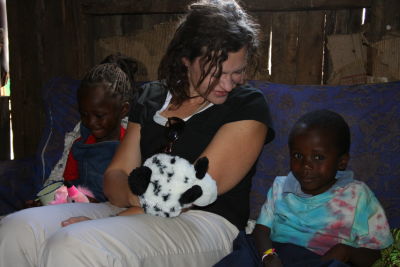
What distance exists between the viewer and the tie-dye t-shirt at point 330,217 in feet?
4.86

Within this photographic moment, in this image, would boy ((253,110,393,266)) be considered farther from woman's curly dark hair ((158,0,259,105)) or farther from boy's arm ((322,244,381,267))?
woman's curly dark hair ((158,0,259,105))

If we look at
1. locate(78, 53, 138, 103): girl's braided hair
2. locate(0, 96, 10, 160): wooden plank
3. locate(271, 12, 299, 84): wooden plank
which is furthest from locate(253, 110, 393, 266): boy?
locate(0, 96, 10, 160): wooden plank

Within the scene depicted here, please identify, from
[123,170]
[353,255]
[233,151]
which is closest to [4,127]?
[123,170]

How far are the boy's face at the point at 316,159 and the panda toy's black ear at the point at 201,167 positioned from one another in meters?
0.44

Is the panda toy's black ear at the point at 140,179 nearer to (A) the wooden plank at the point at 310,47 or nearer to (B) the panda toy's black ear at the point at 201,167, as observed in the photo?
(B) the panda toy's black ear at the point at 201,167

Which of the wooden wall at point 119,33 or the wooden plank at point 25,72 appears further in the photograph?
the wooden plank at point 25,72

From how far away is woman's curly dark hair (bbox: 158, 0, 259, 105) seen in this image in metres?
1.50

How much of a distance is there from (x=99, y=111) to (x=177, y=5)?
2.91ft

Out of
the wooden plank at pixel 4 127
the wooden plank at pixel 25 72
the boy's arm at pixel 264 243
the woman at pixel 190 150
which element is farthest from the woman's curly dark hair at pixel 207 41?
the wooden plank at pixel 4 127

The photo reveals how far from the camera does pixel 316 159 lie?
1.54m

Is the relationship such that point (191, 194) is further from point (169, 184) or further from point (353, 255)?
point (353, 255)

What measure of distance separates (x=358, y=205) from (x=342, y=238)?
0.12 metres

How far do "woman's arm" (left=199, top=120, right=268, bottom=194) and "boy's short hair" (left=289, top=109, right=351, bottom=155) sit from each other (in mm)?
164

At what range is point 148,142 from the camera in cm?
167
